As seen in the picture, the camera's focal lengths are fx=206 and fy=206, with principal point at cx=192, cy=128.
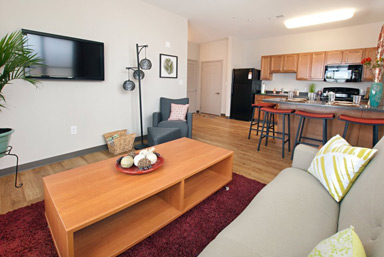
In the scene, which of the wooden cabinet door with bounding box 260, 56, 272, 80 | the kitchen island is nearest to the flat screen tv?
the kitchen island

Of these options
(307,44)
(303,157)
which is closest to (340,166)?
(303,157)

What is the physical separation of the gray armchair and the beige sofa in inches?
95.7

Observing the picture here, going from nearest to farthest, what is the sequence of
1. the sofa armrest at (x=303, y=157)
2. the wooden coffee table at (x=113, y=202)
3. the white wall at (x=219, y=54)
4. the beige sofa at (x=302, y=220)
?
the beige sofa at (x=302, y=220) < the wooden coffee table at (x=113, y=202) < the sofa armrest at (x=303, y=157) < the white wall at (x=219, y=54)

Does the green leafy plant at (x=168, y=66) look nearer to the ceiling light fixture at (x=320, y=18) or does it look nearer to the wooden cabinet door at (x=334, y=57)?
the ceiling light fixture at (x=320, y=18)

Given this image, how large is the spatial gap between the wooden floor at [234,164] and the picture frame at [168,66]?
147cm

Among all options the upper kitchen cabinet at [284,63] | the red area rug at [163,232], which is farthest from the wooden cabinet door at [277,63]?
the red area rug at [163,232]

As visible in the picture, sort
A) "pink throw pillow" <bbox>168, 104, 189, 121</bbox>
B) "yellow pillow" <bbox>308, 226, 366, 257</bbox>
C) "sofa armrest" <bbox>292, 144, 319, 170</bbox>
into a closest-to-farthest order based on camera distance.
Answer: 1. "yellow pillow" <bbox>308, 226, 366, 257</bbox>
2. "sofa armrest" <bbox>292, 144, 319, 170</bbox>
3. "pink throw pillow" <bbox>168, 104, 189, 121</bbox>

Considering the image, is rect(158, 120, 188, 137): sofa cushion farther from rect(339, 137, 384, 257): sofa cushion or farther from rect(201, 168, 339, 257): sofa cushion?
rect(339, 137, 384, 257): sofa cushion

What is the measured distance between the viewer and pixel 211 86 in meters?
7.80

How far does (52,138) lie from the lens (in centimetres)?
300

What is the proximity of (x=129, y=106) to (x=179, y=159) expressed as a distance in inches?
89.0

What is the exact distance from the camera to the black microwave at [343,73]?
16.7 feet

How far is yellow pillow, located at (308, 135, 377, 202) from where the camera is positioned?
4.27ft

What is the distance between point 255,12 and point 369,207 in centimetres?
449
